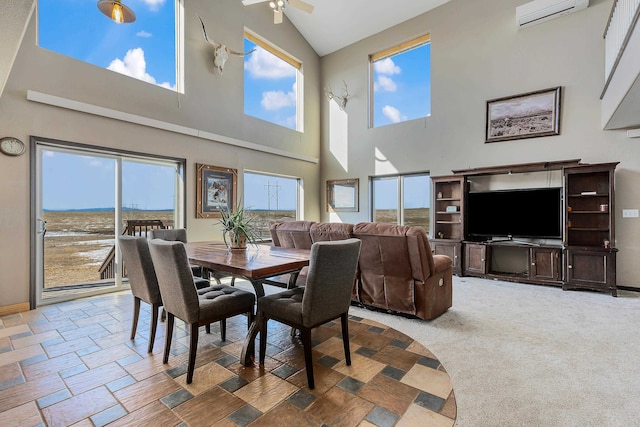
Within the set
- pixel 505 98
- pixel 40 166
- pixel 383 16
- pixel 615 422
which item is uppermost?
pixel 383 16

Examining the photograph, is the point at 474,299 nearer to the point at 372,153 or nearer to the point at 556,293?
the point at 556,293

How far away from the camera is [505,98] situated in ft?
17.4

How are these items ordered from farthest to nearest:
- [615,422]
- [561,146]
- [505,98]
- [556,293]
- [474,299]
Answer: [505,98] < [561,146] < [556,293] < [474,299] < [615,422]

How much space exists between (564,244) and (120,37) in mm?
7195

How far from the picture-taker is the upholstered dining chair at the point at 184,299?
1977mm

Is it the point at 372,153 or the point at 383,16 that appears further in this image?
the point at 372,153

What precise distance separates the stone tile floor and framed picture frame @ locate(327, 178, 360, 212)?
14.8ft

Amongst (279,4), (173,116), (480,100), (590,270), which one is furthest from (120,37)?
(590,270)

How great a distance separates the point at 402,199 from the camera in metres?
6.64

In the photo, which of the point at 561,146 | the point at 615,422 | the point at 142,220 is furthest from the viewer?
the point at 561,146

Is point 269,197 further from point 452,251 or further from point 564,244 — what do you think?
point 564,244

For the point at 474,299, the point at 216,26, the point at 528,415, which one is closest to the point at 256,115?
the point at 216,26

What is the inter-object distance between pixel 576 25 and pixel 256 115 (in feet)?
18.5

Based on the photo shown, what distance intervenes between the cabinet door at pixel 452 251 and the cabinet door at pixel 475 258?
0.37ft
